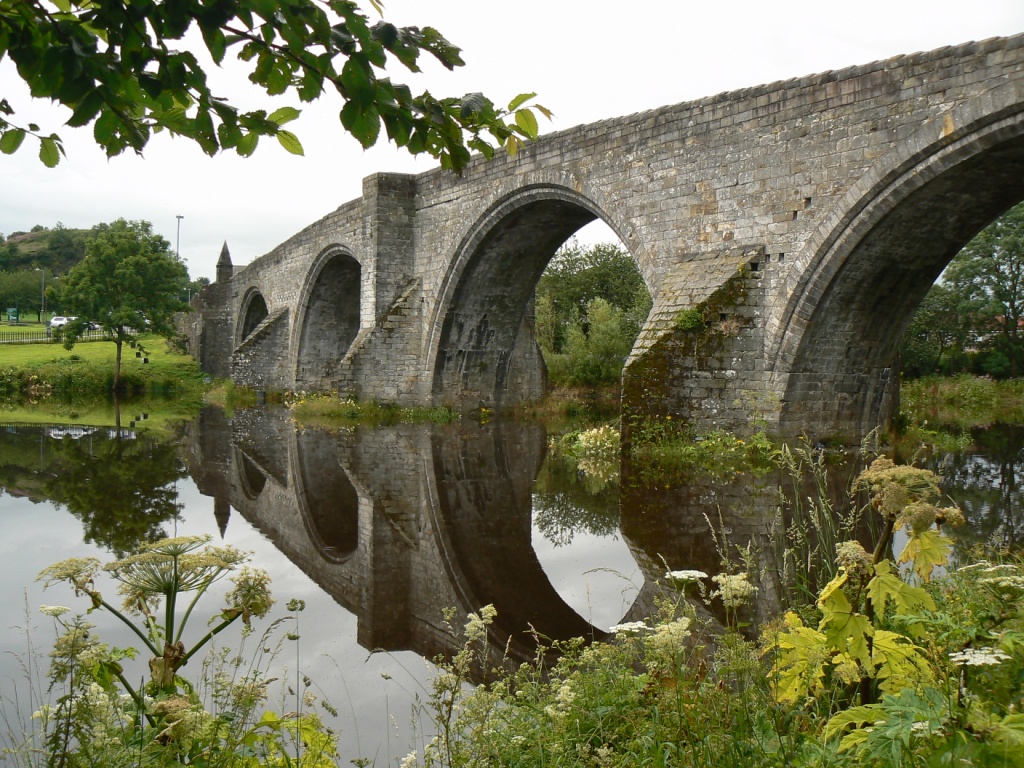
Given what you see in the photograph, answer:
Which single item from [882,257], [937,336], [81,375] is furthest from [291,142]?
[937,336]

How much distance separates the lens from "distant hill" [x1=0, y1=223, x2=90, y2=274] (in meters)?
80.4

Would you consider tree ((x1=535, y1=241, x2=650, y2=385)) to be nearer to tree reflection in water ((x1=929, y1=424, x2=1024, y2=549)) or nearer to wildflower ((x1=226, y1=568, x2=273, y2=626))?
tree reflection in water ((x1=929, y1=424, x2=1024, y2=549))

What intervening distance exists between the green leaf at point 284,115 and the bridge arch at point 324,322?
73.1 feet

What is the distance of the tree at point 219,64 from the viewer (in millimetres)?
2146

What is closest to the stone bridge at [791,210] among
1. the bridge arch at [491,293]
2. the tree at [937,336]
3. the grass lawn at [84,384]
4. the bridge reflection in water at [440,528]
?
the bridge arch at [491,293]

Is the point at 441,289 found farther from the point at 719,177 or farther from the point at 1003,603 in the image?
the point at 1003,603

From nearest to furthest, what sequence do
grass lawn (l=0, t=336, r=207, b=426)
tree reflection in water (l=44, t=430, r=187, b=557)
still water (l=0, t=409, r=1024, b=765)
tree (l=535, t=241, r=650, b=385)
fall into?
still water (l=0, t=409, r=1024, b=765)
tree reflection in water (l=44, t=430, r=187, b=557)
grass lawn (l=0, t=336, r=207, b=426)
tree (l=535, t=241, r=650, b=385)

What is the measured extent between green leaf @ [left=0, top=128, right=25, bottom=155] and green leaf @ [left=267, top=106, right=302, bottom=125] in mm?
844

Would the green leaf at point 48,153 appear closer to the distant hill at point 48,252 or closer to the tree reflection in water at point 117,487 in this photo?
the tree reflection in water at point 117,487

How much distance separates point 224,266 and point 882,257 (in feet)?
118

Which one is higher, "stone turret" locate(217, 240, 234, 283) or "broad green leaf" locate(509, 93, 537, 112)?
"stone turret" locate(217, 240, 234, 283)

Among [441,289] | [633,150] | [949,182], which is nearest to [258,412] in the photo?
[441,289]

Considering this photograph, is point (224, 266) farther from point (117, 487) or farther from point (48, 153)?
point (48, 153)

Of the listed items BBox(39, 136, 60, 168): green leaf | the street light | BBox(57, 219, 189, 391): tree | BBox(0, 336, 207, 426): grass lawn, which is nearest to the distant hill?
the street light
